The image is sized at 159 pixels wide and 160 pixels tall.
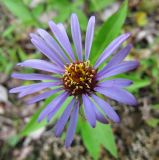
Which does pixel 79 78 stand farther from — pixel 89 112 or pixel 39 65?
pixel 89 112

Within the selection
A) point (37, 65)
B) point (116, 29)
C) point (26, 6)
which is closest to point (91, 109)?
point (37, 65)

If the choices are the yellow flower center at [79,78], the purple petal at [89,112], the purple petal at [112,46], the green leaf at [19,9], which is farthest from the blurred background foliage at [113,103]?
the purple petal at [89,112]

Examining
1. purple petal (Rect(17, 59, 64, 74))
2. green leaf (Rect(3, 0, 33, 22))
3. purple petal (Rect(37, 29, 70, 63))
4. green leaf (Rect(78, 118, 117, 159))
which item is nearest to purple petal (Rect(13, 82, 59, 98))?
purple petal (Rect(17, 59, 64, 74))

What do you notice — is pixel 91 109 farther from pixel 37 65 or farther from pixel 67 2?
pixel 67 2

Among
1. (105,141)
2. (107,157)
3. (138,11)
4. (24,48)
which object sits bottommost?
(107,157)

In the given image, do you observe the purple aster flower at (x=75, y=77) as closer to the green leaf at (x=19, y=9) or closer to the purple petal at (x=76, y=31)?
the purple petal at (x=76, y=31)

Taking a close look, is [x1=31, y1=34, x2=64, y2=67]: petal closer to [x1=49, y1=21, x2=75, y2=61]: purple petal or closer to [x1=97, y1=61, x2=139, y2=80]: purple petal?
[x1=49, y1=21, x2=75, y2=61]: purple petal

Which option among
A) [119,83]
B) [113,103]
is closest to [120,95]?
[119,83]
